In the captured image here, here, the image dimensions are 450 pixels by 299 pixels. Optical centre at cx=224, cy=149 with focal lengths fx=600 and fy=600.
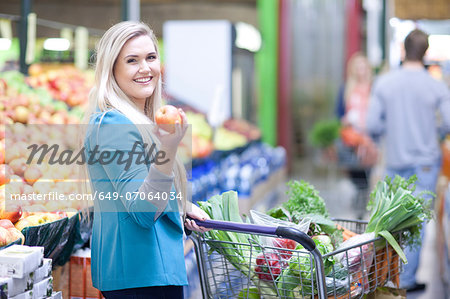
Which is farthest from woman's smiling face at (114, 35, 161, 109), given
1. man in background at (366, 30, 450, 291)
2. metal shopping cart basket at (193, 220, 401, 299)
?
man in background at (366, 30, 450, 291)

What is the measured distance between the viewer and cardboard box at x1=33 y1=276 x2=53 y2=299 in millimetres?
1888

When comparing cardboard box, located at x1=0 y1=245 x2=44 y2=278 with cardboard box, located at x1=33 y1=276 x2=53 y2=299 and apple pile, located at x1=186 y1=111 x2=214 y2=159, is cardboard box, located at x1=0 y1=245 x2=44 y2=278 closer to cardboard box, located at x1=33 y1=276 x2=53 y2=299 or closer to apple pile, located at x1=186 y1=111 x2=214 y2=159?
cardboard box, located at x1=33 y1=276 x2=53 y2=299

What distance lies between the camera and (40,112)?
3.87 m

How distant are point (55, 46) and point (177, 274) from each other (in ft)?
14.8

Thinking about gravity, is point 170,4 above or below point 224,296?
above

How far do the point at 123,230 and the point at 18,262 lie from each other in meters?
0.33

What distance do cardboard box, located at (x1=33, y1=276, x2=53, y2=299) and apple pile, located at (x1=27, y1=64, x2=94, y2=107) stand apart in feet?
8.95

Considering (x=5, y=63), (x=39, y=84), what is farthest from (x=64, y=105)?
(x=5, y=63)

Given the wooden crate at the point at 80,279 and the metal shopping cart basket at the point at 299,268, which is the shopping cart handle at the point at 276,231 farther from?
the wooden crate at the point at 80,279

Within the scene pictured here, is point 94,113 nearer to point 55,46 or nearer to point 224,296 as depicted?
point 224,296

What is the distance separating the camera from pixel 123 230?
1911mm

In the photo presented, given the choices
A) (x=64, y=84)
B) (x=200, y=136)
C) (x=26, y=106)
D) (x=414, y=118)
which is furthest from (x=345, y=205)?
(x=26, y=106)

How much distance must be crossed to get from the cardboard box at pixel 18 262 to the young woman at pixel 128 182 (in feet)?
0.72

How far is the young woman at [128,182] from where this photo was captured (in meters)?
1.79
